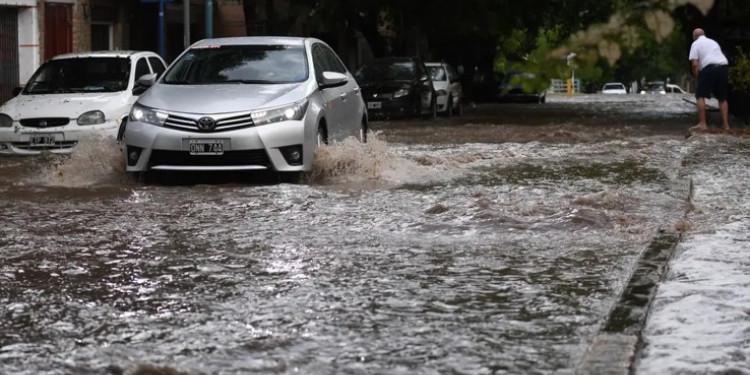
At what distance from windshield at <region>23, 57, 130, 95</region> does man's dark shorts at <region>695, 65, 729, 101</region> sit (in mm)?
9063

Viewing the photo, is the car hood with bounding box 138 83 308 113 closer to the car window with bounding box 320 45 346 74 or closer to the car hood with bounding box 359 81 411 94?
the car window with bounding box 320 45 346 74

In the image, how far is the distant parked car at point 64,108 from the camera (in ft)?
57.4

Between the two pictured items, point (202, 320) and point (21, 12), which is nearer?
point (202, 320)

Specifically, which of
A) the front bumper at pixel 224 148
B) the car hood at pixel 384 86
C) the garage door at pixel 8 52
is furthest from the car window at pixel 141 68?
the garage door at pixel 8 52

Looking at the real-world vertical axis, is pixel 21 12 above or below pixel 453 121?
above

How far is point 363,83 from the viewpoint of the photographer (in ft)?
99.9

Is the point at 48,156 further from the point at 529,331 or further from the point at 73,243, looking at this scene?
the point at 529,331

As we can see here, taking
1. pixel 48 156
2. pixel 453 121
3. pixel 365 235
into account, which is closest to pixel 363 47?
pixel 453 121

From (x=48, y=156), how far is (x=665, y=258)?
11112mm

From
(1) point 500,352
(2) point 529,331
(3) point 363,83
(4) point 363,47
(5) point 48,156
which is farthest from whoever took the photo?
(4) point 363,47

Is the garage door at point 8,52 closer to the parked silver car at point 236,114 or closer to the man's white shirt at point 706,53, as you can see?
the man's white shirt at point 706,53

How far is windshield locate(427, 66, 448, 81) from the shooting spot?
3509 centimetres

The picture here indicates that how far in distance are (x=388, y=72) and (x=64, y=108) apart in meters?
14.2

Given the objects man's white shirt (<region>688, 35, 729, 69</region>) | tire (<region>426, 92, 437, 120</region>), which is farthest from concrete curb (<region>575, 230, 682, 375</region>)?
tire (<region>426, 92, 437, 120</region>)
